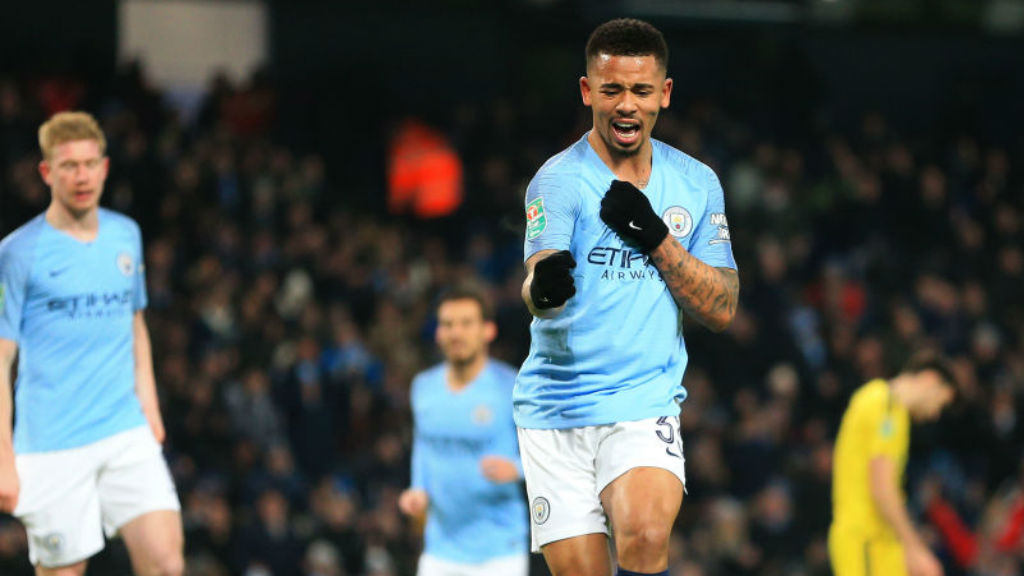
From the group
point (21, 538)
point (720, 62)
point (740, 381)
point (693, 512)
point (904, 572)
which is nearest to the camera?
point (904, 572)

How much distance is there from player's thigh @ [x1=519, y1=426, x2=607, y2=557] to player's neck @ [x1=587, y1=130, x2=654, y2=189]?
80 centimetres

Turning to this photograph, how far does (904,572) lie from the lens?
7496 millimetres

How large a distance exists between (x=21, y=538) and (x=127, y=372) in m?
4.27

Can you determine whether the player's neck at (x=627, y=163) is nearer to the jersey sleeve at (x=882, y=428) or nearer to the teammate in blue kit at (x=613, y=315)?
the teammate in blue kit at (x=613, y=315)

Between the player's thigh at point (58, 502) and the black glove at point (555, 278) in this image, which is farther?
the player's thigh at point (58, 502)

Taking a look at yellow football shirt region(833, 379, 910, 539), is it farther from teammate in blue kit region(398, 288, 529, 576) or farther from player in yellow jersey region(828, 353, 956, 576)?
teammate in blue kit region(398, 288, 529, 576)

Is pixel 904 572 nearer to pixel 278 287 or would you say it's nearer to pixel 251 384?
pixel 251 384

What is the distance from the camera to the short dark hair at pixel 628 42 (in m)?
4.45

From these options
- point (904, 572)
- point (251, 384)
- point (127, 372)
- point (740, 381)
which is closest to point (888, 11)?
point (740, 381)

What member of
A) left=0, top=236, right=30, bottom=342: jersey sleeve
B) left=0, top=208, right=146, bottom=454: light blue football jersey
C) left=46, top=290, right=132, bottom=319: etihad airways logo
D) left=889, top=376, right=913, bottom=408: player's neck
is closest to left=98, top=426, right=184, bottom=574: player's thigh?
left=0, top=208, right=146, bottom=454: light blue football jersey

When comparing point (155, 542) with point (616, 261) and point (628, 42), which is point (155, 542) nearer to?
point (616, 261)

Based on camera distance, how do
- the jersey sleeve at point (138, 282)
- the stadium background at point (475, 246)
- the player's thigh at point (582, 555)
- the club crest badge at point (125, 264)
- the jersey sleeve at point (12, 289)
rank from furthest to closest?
the stadium background at point (475, 246) < the jersey sleeve at point (138, 282) < the club crest badge at point (125, 264) < the jersey sleeve at point (12, 289) < the player's thigh at point (582, 555)

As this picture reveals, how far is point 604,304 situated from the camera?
4465 millimetres

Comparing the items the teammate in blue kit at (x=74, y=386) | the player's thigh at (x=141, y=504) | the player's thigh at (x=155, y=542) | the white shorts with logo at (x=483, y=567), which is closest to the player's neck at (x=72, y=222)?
the teammate in blue kit at (x=74, y=386)
